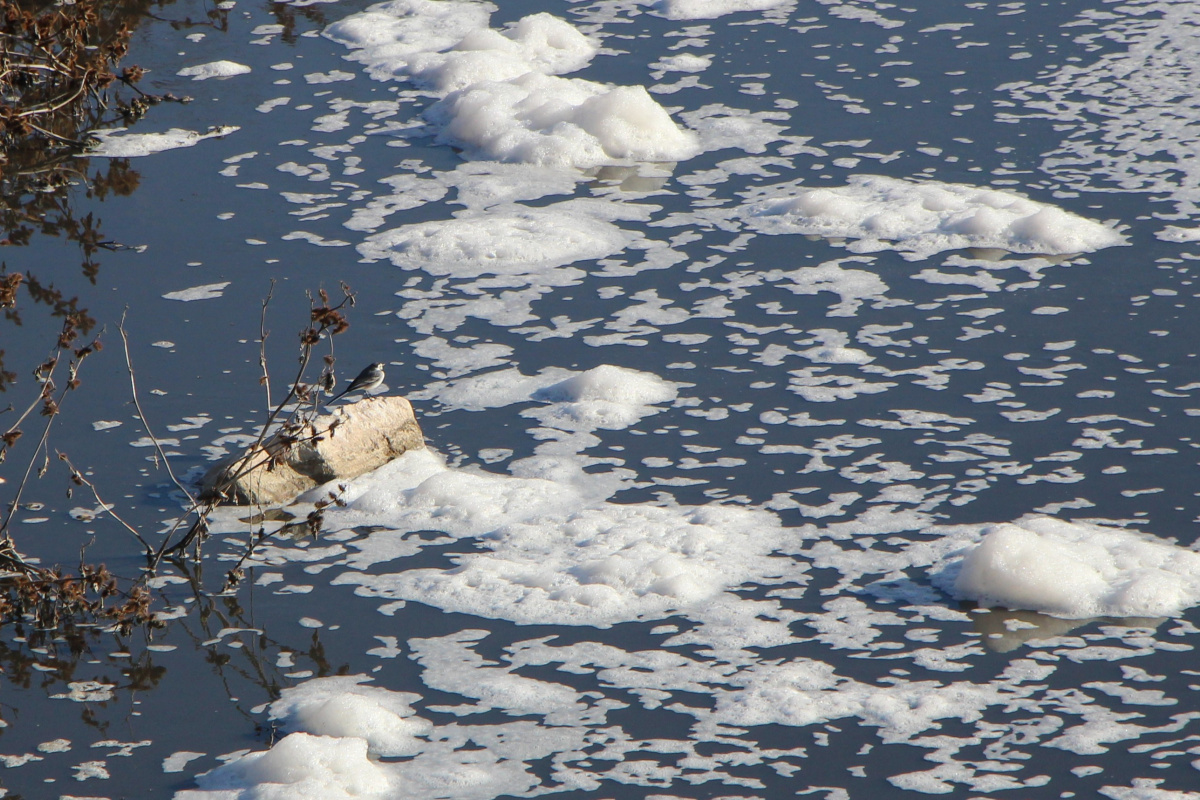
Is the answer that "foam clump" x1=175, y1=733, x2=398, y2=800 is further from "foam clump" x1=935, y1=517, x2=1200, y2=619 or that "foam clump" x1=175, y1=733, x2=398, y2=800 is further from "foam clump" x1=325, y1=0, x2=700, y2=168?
"foam clump" x1=325, y1=0, x2=700, y2=168

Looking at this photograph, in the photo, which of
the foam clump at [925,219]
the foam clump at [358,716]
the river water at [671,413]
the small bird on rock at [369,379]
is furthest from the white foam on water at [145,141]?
the foam clump at [358,716]

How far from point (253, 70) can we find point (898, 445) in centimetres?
684

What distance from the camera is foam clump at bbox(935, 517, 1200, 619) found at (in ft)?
16.7

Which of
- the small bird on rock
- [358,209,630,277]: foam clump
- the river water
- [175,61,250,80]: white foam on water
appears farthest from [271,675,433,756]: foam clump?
[175,61,250,80]: white foam on water

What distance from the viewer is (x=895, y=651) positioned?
493 centimetres

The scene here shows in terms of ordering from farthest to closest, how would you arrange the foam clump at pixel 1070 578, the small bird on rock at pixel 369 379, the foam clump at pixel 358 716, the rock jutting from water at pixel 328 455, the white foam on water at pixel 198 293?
the white foam on water at pixel 198 293 < the small bird on rock at pixel 369 379 < the rock jutting from water at pixel 328 455 < the foam clump at pixel 1070 578 < the foam clump at pixel 358 716

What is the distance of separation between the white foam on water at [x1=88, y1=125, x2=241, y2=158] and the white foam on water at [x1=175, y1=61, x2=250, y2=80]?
962mm

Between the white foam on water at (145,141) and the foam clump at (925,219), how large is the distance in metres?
4.05

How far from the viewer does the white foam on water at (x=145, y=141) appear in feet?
31.3

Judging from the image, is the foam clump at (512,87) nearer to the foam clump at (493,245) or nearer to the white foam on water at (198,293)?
the foam clump at (493,245)

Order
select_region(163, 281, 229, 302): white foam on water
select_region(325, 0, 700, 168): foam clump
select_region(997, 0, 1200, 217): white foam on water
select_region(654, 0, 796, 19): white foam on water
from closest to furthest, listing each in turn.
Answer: select_region(163, 281, 229, 302): white foam on water → select_region(997, 0, 1200, 217): white foam on water → select_region(325, 0, 700, 168): foam clump → select_region(654, 0, 796, 19): white foam on water

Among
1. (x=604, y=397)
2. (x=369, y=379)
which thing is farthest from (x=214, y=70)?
(x=604, y=397)

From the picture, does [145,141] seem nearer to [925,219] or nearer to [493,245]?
[493,245]

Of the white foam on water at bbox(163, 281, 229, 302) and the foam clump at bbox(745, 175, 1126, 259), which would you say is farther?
the foam clump at bbox(745, 175, 1126, 259)
